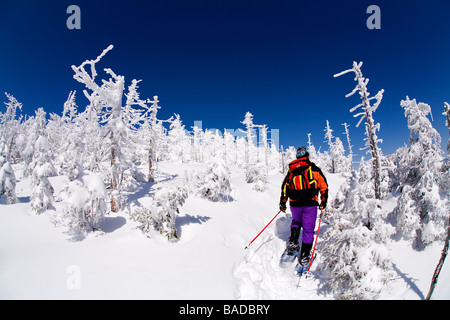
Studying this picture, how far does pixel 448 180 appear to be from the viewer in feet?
27.1

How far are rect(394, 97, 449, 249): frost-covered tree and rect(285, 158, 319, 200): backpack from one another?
503 centimetres

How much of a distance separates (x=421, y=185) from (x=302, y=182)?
6.68 metres

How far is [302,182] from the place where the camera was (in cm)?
591

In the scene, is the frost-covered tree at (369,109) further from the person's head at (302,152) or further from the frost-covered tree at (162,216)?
the frost-covered tree at (162,216)

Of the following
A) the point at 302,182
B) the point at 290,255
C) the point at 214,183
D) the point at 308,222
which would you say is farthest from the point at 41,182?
the point at 308,222

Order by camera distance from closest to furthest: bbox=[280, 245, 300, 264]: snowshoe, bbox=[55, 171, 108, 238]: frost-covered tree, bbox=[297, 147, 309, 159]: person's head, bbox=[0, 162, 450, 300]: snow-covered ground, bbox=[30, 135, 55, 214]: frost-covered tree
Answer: bbox=[0, 162, 450, 300]: snow-covered ground → bbox=[297, 147, 309, 159]: person's head → bbox=[280, 245, 300, 264]: snowshoe → bbox=[55, 171, 108, 238]: frost-covered tree → bbox=[30, 135, 55, 214]: frost-covered tree

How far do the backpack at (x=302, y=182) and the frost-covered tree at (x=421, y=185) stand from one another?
5.03 meters

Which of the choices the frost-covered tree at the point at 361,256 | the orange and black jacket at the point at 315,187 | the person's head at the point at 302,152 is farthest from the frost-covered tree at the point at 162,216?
the frost-covered tree at the point at 361,256

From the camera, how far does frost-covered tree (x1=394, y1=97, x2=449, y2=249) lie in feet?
24.7

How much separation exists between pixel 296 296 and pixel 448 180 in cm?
839

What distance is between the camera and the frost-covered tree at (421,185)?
7.52 m

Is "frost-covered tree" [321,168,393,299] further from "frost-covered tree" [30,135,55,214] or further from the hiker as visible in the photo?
"frost-covered tree" [30,135,55,214]

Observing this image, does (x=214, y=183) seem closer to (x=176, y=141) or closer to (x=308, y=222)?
(x=308, y=222)

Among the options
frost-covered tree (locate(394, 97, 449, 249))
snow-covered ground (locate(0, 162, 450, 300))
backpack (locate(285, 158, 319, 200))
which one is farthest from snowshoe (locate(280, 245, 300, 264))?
frost-covered tree (locate(394, 97, 449, 249))
